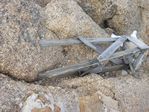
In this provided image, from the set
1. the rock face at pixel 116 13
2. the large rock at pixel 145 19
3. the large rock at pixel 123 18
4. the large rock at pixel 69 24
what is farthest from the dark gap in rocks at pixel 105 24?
the large rock at pixel 69 24

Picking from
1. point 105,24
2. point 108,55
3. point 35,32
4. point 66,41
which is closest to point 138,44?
point 108,55

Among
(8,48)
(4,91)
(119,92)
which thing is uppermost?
(8,48)

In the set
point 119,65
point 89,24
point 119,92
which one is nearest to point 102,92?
point 119,92

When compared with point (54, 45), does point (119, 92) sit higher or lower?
lower

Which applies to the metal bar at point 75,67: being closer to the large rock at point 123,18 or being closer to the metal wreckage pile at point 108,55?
the metal wreckage pile at point 108,55

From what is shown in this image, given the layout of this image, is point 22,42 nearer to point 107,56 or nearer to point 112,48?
point 107,56

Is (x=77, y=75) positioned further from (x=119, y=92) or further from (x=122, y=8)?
(x=122, y=8)

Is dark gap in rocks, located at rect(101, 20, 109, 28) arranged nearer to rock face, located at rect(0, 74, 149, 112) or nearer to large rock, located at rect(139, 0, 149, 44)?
large rock, located at rect(139, 0, 149, 44)
